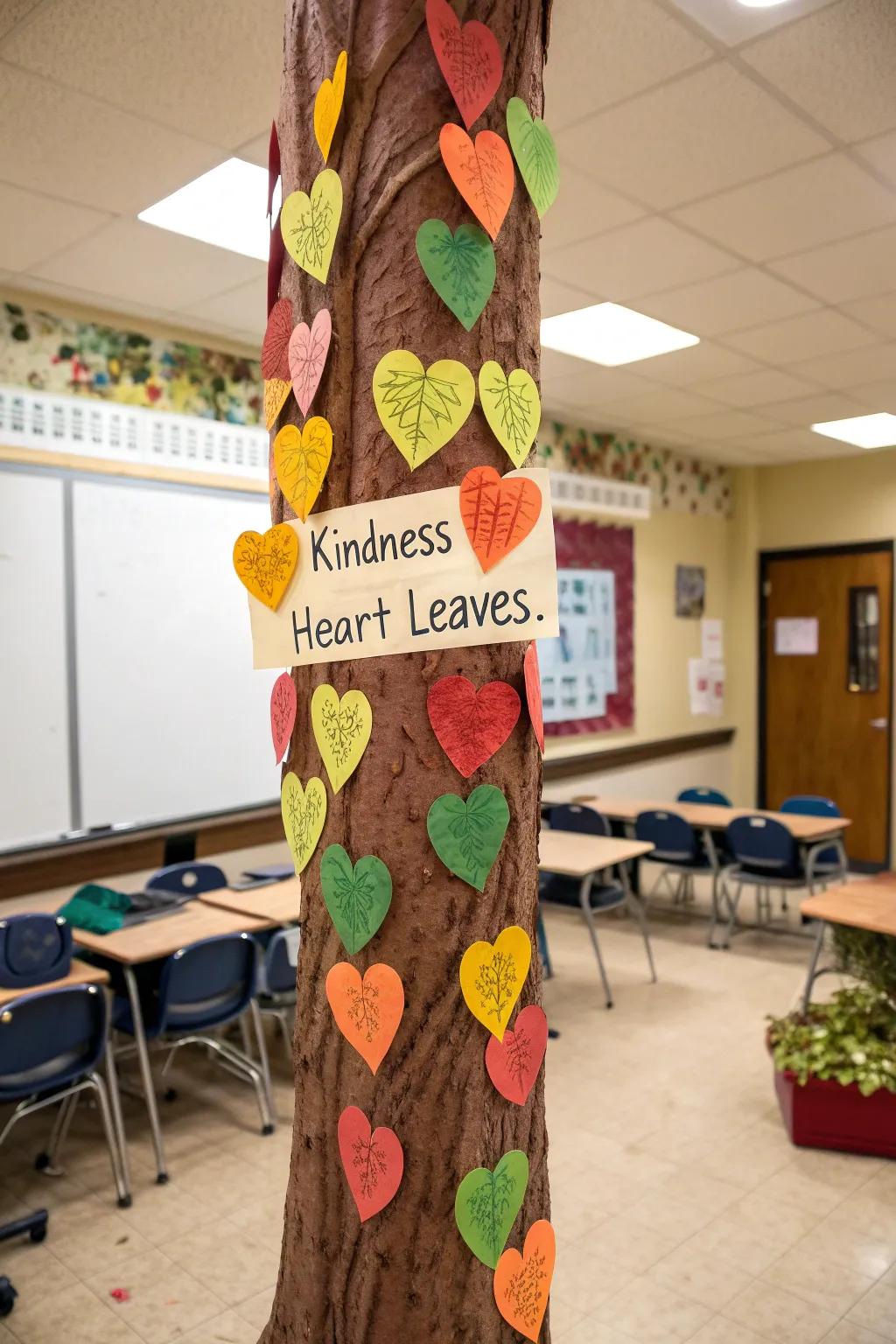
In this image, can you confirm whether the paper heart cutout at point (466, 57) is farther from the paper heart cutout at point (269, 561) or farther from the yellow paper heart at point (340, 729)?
the yellow paper heart at point (340, 729)

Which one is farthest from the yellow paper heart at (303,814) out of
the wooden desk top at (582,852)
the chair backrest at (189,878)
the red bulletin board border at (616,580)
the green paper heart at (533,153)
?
the red bulletin board border at (616,580)

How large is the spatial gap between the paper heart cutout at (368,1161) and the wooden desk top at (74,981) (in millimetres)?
1939

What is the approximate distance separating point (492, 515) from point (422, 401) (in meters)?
0.13

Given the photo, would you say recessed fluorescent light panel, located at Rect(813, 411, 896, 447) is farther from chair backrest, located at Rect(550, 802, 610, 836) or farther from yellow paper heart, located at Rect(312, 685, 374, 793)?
yellow paper heart, located at Rect(312, 685, 374, 793)

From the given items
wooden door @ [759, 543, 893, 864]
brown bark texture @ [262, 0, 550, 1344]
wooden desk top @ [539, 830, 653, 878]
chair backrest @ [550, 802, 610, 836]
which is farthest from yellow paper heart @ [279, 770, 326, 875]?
wooden door @ [759, 543, 893, 864]

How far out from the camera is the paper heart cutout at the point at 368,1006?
977 millimetres

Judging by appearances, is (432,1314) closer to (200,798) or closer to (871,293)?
(200,798)

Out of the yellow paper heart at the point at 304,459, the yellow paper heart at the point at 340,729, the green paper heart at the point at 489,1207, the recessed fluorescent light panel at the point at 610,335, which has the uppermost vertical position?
the recessed fluorescent light panel at the point at 610,335

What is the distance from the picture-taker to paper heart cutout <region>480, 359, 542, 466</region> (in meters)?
0.98

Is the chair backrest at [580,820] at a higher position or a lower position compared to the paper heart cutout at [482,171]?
lower

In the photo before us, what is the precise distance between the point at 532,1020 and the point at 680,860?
14.4 feet

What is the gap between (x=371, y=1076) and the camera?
1.00 metres

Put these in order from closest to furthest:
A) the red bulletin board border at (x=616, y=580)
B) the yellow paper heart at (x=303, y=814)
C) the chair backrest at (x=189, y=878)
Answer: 1. the yellow paper heart at (x=303, y=814)
2. the chair backrest at (x=189, y=878)
3. the red bulletin board border at (x=616, y=580)

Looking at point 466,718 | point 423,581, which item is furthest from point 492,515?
point 466,718
